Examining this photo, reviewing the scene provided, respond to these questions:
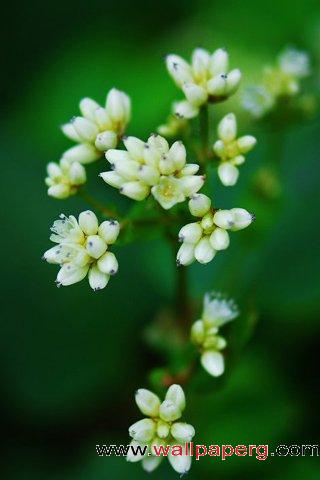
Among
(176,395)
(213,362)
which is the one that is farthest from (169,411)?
(213,362)

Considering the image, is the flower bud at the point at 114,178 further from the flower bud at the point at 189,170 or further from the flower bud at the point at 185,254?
the flower bud at the point at 185,254

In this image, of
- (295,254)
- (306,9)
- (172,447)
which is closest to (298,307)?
(295,254)

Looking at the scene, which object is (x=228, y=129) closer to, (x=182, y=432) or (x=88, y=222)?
(x=88, y=222)

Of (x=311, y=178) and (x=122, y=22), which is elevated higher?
(x=122, y=22)

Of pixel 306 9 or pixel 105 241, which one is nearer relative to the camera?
pixel 105 241

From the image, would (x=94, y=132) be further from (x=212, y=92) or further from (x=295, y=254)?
(x=295, y=254)

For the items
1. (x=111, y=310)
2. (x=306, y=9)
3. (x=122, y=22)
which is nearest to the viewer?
(x=111, y=310)
